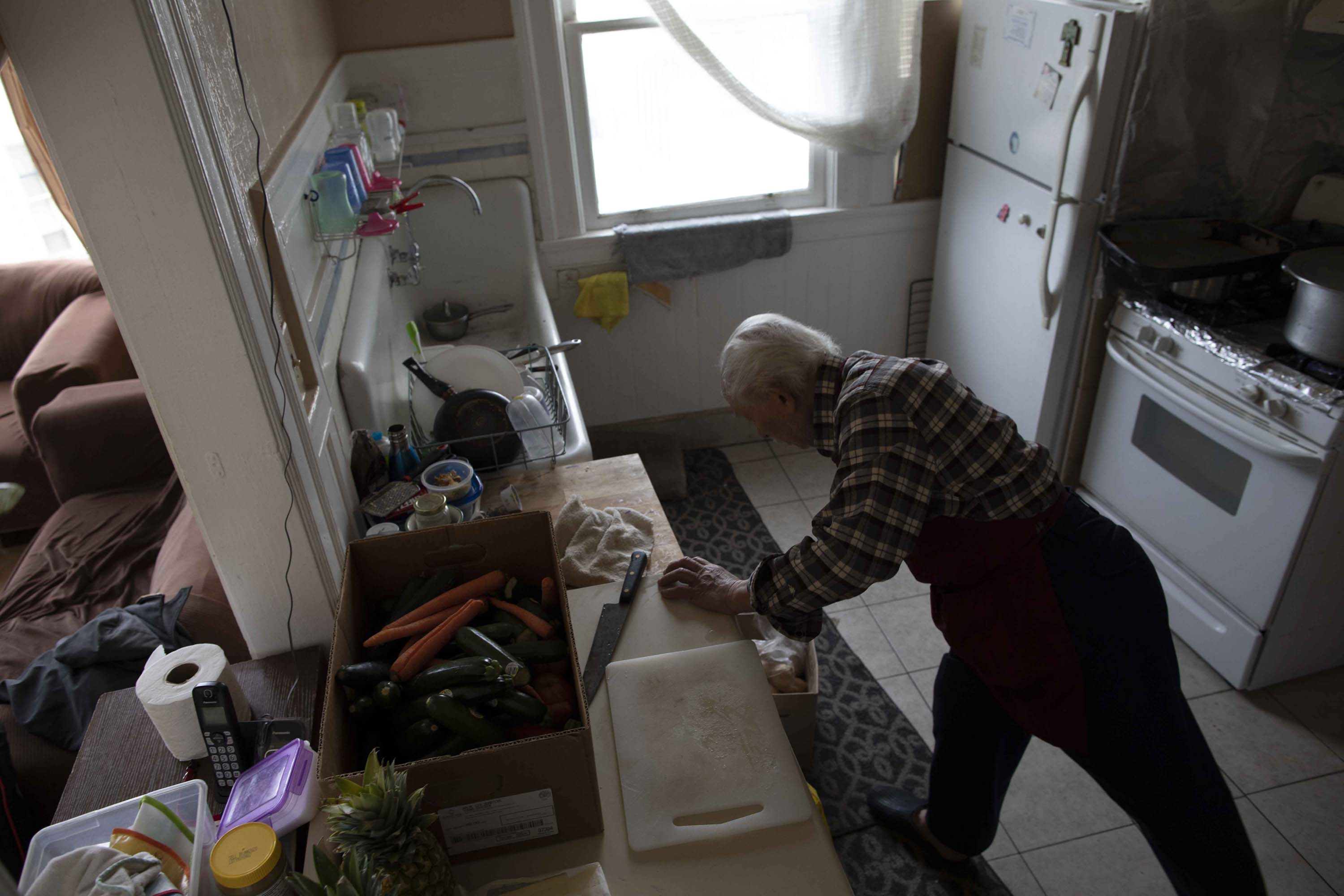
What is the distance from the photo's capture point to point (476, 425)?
203 cm

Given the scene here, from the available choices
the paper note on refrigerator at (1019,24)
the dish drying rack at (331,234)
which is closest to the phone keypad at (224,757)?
the dish drying rack at (331,234)

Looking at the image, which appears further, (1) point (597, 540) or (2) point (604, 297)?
(2) point (604, 297)

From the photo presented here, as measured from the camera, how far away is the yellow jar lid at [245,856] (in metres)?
1.00

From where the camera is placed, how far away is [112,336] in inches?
128

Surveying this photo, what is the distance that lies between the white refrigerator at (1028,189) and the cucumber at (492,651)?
7.08 feet

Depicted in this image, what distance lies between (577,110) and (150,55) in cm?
220

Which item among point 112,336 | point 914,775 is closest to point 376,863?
point 914,775

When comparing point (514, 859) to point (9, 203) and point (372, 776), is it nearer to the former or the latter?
point (372, 776)

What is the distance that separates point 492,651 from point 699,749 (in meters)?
0.34

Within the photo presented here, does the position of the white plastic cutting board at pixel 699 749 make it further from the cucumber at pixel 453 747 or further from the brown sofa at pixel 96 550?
the brown sofa at pixel 96 550

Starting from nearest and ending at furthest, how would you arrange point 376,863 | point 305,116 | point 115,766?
point 376,863
point 115,766
point 305,116

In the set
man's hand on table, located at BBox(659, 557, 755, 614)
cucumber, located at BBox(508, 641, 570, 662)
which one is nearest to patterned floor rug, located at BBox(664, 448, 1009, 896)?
man's hand on table, located at BBox(659, 557, 755, 614)

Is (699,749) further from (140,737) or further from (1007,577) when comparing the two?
(140,737)

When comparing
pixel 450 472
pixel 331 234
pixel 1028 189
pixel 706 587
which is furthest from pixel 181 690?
pixel 1028 189
